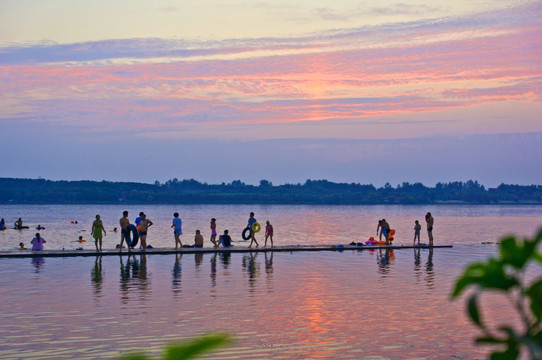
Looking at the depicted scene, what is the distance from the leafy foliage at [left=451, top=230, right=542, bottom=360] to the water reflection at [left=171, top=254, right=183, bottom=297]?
1930 cm

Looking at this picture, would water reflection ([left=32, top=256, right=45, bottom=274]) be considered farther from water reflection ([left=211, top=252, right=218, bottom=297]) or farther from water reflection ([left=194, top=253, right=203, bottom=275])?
water reflection ([left=211, top=252, right=218, bottom=297])

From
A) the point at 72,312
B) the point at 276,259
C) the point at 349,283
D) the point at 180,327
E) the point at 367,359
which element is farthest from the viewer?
the point at 276,259

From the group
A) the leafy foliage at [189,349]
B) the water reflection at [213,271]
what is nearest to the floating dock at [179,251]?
the water reflection at [213,271]

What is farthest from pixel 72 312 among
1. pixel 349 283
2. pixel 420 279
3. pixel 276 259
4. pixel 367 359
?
pixel 276 259

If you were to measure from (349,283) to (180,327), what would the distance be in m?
9.04

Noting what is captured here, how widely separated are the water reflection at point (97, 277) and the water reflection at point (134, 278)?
2.21 ft

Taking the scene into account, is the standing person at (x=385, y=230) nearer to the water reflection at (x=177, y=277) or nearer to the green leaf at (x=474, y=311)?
the water reflection at (x=177, y=277)

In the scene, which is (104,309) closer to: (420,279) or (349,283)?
(349,283)

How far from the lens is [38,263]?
29047 mm

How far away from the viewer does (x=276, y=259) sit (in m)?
31.9

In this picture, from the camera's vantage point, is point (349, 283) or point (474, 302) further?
point (349, 283)

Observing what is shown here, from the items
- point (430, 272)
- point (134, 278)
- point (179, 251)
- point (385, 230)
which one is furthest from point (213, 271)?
point (385, 230)

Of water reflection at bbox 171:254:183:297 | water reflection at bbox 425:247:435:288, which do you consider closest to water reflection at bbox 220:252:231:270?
water reflection at bbox 171:254:183:297

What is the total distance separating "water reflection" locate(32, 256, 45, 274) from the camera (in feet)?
88.3
